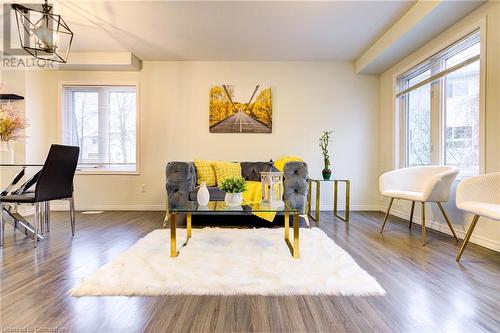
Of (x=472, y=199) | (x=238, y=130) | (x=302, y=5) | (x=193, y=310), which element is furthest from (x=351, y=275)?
(x=238, y=130)

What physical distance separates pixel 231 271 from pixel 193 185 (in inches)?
73.0

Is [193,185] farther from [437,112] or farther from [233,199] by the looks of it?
[437,112]

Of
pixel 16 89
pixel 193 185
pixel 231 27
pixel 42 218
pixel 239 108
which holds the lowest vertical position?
pixel 42 218

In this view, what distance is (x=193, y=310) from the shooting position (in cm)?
136

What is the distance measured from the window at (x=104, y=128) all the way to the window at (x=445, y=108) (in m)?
4.33

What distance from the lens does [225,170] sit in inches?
150

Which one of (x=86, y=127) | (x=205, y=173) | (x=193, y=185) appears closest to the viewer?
(x=193, y=185)

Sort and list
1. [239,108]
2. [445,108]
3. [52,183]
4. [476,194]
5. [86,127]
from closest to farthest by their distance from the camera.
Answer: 1. [476,194]
2. [52,183]
3. [445,108]
4. [239,108]
5. [86,127]

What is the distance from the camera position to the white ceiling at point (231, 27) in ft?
9.64

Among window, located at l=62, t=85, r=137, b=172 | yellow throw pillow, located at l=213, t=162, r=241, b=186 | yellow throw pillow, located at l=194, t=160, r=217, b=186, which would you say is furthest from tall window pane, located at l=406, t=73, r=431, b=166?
window, located at l=62, t=85, r=137, b=172

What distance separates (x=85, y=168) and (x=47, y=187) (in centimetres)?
212

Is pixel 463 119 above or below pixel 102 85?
below

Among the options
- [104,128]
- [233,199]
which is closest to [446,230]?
[233,199]

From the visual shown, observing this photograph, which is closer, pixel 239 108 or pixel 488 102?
pixel 488 102
